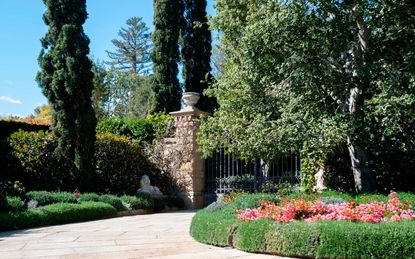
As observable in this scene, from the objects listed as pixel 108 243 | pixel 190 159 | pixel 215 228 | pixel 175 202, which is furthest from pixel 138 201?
pixel 215 228

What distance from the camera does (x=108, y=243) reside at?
19.4 feet

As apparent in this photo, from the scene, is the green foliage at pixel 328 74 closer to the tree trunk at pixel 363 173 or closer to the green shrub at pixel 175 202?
the tree trunk at pixel 363 173

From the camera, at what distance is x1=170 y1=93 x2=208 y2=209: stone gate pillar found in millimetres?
12711

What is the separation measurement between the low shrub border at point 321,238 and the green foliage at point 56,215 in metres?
3.92

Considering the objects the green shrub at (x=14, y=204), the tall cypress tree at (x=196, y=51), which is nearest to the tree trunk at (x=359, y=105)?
the green shrub at (x=14, y=204)

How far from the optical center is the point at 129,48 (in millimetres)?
40938

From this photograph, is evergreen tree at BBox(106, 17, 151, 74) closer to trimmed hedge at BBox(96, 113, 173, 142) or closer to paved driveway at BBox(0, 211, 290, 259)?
trimmed hedge at BBox(96, 113, 173, 142)

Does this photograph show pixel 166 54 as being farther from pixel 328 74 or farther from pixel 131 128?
pixel 328 74

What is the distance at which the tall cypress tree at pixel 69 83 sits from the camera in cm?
1116

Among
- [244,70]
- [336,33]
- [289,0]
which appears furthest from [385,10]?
[244,70]

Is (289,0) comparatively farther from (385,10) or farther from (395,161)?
(395,161)

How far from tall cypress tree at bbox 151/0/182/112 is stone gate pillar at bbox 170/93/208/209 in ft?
17.6

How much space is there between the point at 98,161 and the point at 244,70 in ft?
17.0

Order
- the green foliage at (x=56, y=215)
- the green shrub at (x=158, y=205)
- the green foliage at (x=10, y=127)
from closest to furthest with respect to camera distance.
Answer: the green foliage at (x=56, y=215)
the green shrub at (x=158, y=205)
the green foliage at (x=10, y=127)
